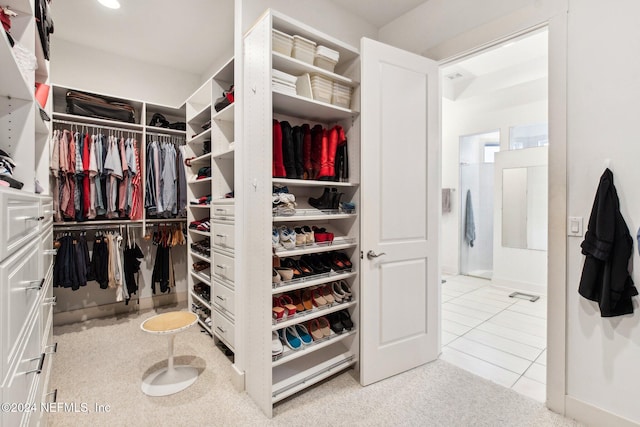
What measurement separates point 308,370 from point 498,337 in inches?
80.1

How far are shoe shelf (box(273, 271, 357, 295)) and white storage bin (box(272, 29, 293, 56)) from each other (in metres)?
1.52

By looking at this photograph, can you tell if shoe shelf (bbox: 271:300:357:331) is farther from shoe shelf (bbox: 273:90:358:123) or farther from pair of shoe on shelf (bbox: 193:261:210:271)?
pair of shoe on shelf (bbox: 193:261:210:271)

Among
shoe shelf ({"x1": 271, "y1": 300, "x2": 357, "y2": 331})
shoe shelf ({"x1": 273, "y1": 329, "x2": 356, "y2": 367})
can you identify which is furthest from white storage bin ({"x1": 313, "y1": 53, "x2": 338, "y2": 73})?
shoe shelf ({"x1": 273, "y1": 329, "x2": 356, "y2": 367})

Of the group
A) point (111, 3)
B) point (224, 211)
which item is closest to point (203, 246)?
point (224, 211)

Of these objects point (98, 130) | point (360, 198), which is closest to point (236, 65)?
point (360, 198)

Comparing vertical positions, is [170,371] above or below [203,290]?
below

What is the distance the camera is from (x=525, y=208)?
4.47 metres

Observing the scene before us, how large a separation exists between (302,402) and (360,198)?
1432 millimetres

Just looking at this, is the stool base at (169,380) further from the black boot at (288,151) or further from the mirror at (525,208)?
the mirror at (525,208)

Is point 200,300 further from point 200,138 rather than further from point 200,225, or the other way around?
point 200,138

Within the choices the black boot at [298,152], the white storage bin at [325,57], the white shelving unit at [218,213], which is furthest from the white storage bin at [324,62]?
the white shelving unit at [218,213]

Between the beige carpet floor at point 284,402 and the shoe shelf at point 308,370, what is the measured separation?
0.32 feet

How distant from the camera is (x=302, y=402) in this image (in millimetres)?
1917

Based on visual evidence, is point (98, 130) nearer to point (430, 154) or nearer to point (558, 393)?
point (430, 154)
